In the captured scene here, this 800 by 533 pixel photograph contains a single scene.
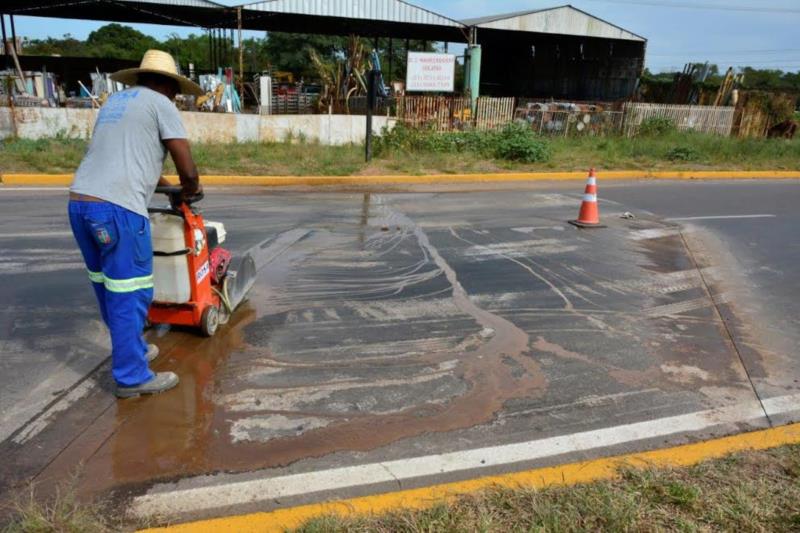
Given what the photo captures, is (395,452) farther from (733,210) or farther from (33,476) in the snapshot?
(733,210)

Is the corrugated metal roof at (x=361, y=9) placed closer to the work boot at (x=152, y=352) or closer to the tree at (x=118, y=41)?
the work boot at (x=152, y=352)

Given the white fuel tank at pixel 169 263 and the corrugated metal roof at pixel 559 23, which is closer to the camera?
the white fuel tank at pixel 169 263

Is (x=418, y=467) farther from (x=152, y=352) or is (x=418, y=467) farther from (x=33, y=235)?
(x=33, y=235)

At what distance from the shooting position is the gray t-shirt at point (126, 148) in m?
3.11

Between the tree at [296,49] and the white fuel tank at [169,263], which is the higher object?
the tree at [296,49]

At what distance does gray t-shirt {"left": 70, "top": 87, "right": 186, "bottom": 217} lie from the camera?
3.11m

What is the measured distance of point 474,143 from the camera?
1639 cm

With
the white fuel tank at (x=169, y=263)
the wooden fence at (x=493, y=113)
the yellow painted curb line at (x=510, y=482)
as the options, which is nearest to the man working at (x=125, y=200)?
the white fuel tank at (x=169, y=263)

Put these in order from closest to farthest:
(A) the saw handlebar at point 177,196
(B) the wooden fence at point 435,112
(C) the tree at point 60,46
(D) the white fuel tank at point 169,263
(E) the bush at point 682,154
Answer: (A) the saw handlebar at point 177,196
(D) the white fuel tank at point 169,263
(E) the bush at point 682,154
(B) the wooden fence at point 435,112
(C) the tree at point 60,46

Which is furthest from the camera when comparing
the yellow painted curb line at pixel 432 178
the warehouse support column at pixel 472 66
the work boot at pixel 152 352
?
the warehouse support column at pixel 472 66

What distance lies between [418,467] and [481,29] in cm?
2304

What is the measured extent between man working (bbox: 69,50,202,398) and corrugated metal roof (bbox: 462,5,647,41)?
68.6 feet

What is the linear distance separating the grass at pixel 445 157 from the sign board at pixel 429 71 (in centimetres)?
332

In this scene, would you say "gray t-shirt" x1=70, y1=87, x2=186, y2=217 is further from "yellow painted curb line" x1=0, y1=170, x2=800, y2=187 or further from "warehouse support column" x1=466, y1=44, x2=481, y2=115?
"warehouse support column" x1=466, y1=44, x2=481, y2=115
